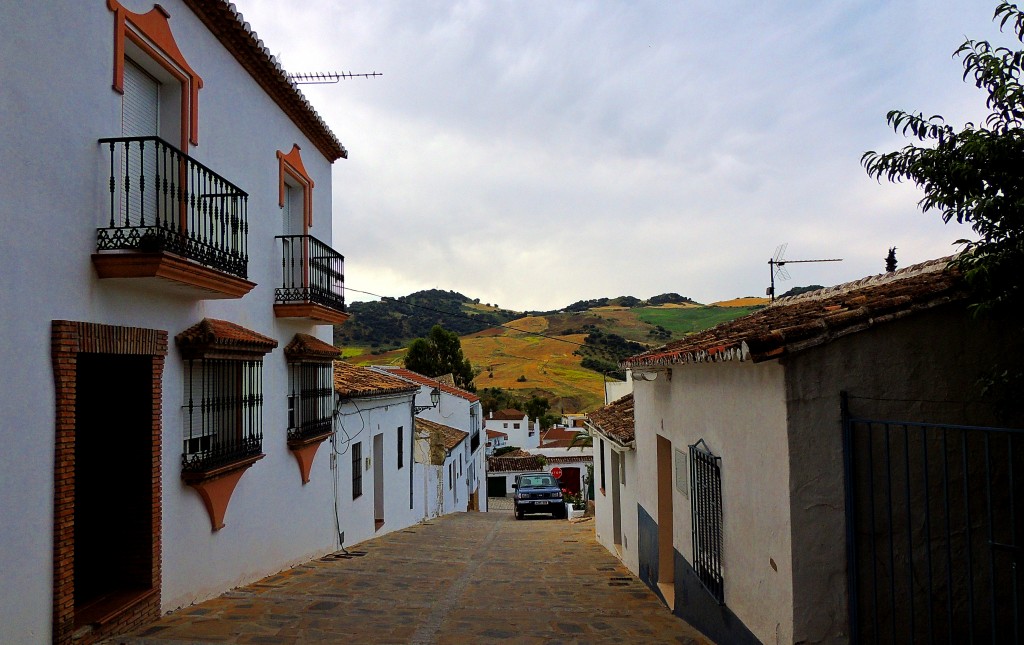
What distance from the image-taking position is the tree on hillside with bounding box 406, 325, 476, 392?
2020 inches

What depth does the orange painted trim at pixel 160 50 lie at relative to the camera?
20.8ft

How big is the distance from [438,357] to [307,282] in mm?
41325

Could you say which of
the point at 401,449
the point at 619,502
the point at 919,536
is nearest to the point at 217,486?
the point at 919,536

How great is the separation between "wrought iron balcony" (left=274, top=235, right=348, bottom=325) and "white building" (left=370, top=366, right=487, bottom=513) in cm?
1683

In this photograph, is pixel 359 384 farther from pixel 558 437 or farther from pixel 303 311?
pixel 558 437

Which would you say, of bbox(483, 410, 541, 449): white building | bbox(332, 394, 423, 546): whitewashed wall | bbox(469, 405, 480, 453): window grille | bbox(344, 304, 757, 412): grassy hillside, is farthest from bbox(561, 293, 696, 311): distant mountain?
bbox(332, 394, 423, 546): whitewashed wall

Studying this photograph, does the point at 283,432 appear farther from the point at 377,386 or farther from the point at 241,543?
the point at 377,386

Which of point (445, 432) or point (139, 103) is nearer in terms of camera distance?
point (139, 103)

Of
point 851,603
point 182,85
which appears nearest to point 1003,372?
point 851,603

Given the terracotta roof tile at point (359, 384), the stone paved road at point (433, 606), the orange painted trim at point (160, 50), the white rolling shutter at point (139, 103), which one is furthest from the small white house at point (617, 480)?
the white rolling shutter at point (139, 103)

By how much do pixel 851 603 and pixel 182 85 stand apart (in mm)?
7590

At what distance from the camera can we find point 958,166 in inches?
182

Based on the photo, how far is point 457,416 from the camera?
3466 cm

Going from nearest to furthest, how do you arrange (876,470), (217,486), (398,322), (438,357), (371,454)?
(876,470) → (217,486) → (371,454) → (438,357) → (398,322)
